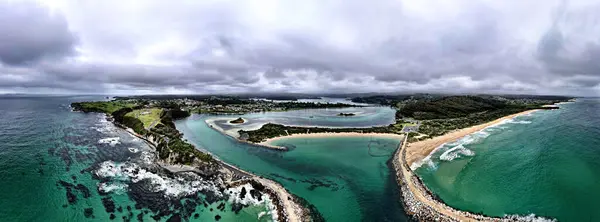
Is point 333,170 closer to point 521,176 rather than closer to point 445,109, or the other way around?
point 521,176

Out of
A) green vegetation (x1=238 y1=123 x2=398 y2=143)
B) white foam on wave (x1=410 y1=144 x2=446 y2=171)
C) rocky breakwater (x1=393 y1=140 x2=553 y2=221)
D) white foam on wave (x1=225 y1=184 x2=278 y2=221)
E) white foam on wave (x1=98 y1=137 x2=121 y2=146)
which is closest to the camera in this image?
rocky breakwater (x1=393 y1=140 x2=553 y2=221)

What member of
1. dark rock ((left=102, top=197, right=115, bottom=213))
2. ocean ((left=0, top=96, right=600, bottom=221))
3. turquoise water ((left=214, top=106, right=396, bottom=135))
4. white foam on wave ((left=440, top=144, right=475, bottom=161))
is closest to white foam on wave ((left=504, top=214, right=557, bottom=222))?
ocean ((left=0, top=96, right=600, bottom=221))

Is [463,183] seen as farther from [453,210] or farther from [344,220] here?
[344,220]

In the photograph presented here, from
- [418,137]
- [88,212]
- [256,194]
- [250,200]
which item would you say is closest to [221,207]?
[250,200]

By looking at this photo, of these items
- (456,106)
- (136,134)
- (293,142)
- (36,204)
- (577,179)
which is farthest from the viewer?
(456,106)

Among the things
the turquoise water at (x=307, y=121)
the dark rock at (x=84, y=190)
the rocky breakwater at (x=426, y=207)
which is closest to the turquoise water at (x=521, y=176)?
the rocky breakwater at (x=426, y=207)

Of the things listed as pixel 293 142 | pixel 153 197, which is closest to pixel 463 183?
pixel 293 142

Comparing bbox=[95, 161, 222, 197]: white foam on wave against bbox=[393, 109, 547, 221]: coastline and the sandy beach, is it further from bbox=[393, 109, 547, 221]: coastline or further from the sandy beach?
the sandy beach
